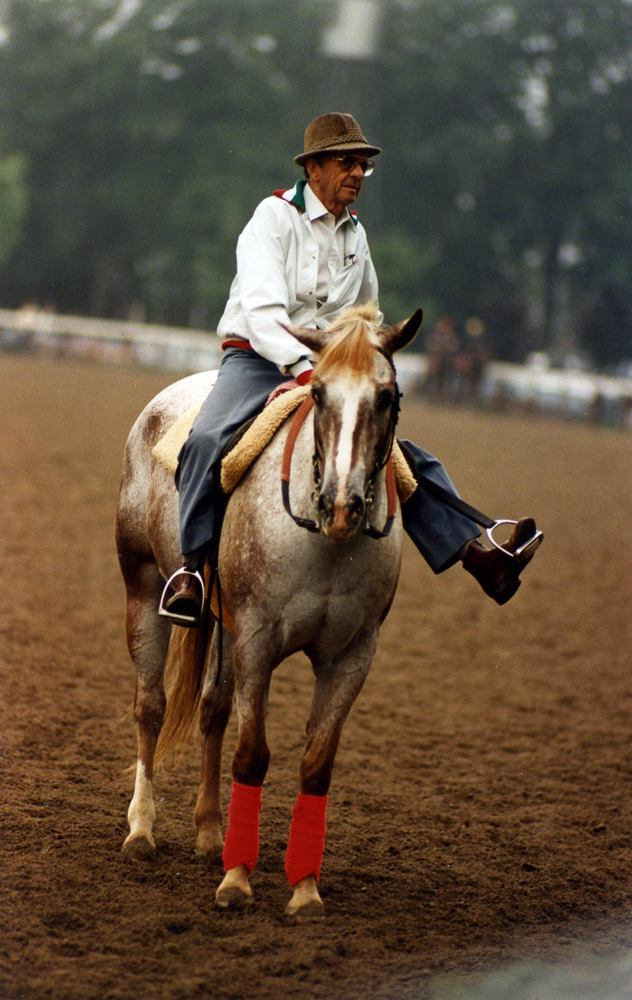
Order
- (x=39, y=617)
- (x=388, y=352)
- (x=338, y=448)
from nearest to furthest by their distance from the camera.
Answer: (x=338, y=448) < (x=388, y=352) < (x=39, y=617)

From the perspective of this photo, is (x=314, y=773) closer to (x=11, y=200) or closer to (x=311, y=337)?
(x=311, y=337)

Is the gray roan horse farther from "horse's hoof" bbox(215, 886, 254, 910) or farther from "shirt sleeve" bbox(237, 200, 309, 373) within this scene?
"shirt sleeve" bbox(237, 200, 309, 373)

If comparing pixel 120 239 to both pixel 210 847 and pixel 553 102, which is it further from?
pixel 210 847

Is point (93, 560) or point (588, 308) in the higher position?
point (588, 308)

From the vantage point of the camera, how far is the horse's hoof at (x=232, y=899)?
4.05 m

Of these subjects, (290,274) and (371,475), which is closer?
(371,475)

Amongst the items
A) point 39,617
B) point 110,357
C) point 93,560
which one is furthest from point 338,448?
point 110,357

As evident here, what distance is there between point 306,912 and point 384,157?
1432 inches

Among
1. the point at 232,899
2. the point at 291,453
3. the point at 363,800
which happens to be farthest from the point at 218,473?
the point at 363,800

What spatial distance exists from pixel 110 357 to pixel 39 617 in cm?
2601

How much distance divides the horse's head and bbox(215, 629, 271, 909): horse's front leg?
0.69 m

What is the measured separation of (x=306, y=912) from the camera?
4.04 meters

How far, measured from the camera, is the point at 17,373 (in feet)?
79.1

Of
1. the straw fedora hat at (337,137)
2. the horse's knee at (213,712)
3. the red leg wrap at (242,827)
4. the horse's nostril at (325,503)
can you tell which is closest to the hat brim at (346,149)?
the straw fedora hat at (337,137)
